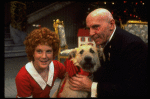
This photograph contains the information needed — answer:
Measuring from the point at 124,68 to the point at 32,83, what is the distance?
77 cm

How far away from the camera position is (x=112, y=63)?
3.20ft

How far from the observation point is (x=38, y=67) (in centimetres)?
113

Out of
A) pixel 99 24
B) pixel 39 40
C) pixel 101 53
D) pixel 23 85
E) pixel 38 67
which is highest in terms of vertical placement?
pixel 99 24

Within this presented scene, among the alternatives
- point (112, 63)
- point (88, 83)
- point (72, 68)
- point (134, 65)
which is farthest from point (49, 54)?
point (134, 65)

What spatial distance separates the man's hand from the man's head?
306 millimetres

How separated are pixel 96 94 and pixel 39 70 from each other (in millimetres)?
532

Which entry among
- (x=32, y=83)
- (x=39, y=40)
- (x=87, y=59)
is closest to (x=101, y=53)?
(x=87, y=59)

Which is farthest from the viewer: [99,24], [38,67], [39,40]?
[38,67]

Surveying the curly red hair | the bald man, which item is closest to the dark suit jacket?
the bald man

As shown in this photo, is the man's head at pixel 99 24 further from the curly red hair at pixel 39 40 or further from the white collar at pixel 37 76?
the white collar at pixel 37 76

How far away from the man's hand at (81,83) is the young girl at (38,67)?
25 cm

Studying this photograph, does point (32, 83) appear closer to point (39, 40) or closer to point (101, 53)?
point (39, 40)

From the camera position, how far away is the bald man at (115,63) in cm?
91

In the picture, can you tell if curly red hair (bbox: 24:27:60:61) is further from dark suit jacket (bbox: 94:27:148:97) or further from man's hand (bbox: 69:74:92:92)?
dark suit jacket (bbox: 94:27:148:97)
